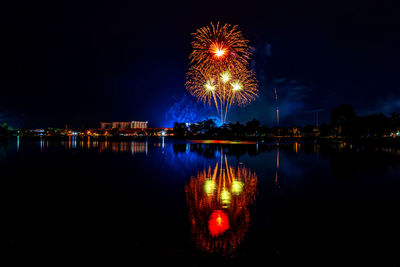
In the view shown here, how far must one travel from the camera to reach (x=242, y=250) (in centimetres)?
486

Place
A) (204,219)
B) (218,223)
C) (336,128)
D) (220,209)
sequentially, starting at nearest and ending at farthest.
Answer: (218,223)
(204,219)
(220,209)
(336,128)

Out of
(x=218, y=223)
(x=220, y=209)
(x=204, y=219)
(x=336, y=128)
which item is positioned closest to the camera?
(x=218, y=223)

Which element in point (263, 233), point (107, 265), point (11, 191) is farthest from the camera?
point (11, 191)

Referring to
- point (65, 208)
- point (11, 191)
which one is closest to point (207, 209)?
point (65, 208)

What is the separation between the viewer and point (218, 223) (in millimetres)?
6227

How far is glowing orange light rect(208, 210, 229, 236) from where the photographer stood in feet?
18.8

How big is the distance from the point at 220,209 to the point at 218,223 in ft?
3.53

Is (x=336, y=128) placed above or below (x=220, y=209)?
above

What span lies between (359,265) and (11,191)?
460 inches

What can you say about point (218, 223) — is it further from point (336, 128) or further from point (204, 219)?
point (336, 128)

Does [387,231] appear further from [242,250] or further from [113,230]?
[113,230]

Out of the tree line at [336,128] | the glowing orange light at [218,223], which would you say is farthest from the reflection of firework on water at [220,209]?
the tree line at [336,128]

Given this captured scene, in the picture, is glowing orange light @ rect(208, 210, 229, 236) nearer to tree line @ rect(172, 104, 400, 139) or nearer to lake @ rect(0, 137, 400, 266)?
lake @ rect(0, 137, 400, 266)

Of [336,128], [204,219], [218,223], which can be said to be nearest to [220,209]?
[204,219]
